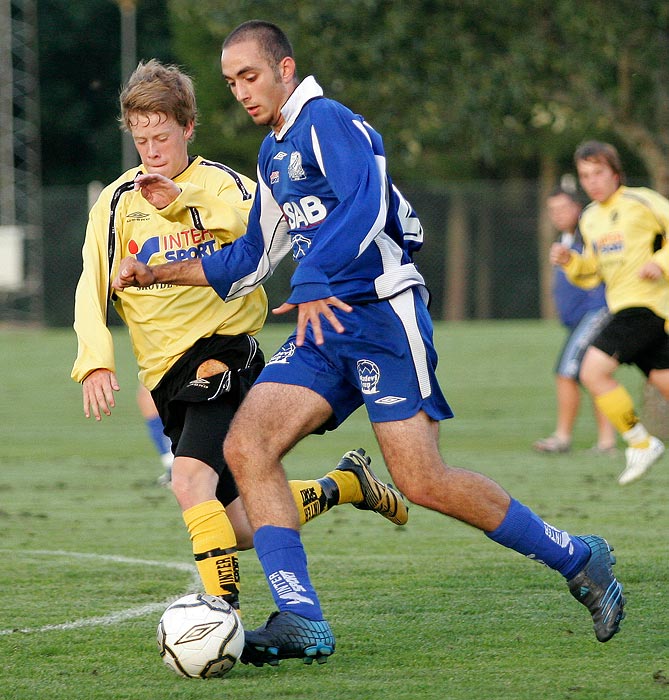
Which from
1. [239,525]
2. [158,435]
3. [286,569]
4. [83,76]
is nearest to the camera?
[286,569]

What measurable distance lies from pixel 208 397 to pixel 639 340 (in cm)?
507

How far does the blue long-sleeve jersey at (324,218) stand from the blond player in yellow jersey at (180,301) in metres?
0.31

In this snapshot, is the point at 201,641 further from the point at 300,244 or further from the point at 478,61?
the point at 478,61

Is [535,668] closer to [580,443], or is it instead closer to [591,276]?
[591,276]

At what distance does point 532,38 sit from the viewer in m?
13.2

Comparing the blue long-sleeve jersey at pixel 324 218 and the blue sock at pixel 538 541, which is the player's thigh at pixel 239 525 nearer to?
the blue long-sleeve jersey at pixel 324 218

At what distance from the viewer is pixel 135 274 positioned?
5.12 m

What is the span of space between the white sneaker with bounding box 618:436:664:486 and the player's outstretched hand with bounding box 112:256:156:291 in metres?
5.32

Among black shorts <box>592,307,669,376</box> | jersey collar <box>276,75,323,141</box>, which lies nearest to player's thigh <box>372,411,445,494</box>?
jersey collar <box>276,75,323,141</box>

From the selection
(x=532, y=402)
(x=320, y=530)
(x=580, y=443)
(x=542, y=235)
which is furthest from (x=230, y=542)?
(x=542, y=235)

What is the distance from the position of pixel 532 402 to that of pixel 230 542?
12.0 metres

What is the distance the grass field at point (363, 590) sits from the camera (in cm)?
446

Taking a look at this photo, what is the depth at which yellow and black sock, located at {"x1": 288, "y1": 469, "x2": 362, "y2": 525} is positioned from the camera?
18.2ft

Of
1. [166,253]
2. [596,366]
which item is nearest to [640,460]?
[596,366]
